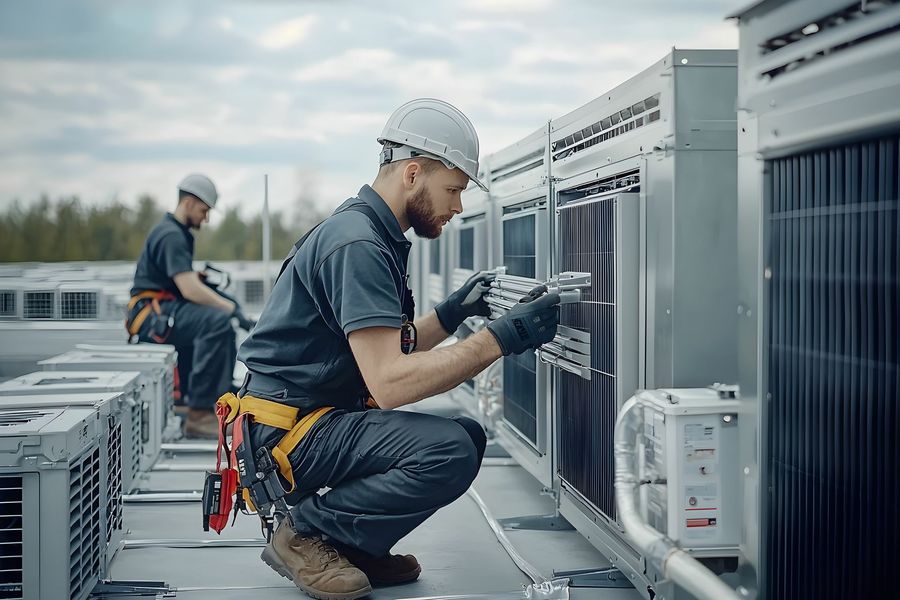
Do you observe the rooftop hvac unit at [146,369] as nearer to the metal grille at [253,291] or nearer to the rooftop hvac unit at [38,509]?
the rooftop hvac unit at [38,509]

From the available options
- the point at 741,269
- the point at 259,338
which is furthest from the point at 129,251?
the point at 741,269

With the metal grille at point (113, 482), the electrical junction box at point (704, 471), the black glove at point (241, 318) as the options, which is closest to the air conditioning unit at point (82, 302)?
the black glove at point (241, 318)

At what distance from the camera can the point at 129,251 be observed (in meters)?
17.0

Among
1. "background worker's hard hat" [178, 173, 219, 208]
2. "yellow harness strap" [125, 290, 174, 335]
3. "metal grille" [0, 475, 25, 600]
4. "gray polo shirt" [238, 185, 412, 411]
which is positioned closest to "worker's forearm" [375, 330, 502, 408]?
"gray polo shirt" [238, 185, 412, 411]

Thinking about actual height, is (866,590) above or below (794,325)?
below

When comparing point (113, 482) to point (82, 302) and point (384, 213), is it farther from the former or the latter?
point (82, 302)

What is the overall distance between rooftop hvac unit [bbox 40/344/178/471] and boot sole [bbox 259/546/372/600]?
1522 mm

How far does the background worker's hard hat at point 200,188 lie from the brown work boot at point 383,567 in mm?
3371

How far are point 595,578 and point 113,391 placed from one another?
1.62m

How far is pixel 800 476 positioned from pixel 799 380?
170mm

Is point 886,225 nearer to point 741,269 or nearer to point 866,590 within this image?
point 741,269

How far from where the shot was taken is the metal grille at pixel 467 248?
15.3 ft

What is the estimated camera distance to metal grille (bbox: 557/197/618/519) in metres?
2.41

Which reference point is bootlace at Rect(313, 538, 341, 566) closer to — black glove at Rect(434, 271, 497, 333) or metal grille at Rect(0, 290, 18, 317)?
black glove at Rect(434, 271, 497, 333)
